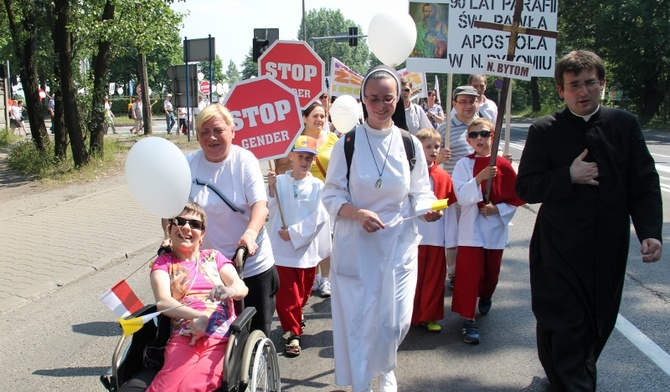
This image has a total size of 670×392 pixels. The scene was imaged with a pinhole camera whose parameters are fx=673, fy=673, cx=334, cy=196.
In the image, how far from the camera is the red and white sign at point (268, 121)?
5.41 meters

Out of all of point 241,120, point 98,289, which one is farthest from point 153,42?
point 241,120

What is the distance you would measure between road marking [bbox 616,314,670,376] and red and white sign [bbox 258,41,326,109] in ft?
11.3

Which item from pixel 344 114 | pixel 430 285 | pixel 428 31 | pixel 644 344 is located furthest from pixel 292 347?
pixel 428 31

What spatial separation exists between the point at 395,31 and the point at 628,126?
247cm

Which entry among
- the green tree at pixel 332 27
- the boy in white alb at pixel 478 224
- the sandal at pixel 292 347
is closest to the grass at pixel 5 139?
the sandal at pixel 292 347

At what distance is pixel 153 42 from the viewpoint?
15.8 metres

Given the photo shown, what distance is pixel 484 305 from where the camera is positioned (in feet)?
19.3

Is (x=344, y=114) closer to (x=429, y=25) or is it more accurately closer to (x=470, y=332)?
(x=429, y=25)

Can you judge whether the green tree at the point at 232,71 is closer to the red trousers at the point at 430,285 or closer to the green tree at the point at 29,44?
the green tree at the point at 29,44

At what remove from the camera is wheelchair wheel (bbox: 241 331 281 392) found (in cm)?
338

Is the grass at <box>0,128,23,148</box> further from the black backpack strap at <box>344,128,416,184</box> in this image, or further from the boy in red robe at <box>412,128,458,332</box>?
the black backpack strap at <box>344,128,416,184</box>

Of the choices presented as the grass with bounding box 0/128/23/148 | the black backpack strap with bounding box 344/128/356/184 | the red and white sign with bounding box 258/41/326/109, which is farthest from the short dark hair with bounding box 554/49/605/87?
the grass with bounding box 0/128/23/148

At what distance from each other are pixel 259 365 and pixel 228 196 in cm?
99

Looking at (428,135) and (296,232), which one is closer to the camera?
(296,232)
